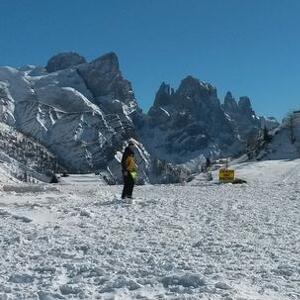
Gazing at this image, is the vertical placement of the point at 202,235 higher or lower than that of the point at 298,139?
lower

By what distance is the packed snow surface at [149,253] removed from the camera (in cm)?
920

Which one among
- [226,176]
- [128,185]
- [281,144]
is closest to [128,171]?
[128,185]

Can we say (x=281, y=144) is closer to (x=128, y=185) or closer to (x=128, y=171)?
(x=128, y=185)

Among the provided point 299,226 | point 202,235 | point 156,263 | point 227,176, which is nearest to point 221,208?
point 299,226

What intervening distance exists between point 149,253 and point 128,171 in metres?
11.9

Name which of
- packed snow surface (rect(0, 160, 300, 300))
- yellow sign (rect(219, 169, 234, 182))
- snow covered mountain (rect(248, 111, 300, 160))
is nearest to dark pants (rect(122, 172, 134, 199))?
packed snow surface (rect(0, 160, 300, 300))

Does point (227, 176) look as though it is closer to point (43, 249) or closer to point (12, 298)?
point (43, 249)

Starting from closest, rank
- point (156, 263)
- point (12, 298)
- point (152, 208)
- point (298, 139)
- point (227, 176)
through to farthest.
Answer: point (12, 298) < point (156, 263) < point (152, 208) < point (227, 176) < point (298, 139)

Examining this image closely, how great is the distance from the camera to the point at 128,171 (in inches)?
937

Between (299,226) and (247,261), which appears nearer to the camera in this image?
(247,261)

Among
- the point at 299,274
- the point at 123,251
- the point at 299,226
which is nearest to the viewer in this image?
the point at 299,274

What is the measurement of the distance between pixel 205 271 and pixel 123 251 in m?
2.55

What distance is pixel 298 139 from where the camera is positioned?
6639 inches

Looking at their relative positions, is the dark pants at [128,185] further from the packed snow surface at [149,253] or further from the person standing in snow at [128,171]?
the packed snow surface at [149,253]
